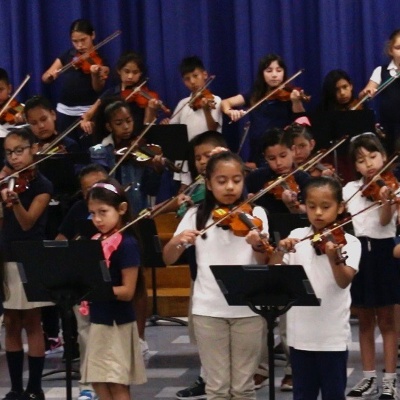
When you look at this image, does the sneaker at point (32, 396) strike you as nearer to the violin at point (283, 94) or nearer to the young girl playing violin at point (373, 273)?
the young girl playing violin at point (373, 273)

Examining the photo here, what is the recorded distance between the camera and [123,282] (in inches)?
205

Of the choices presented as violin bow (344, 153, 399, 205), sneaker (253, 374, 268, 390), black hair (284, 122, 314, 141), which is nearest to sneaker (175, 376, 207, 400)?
sneaker (253, 374, 268, 390)

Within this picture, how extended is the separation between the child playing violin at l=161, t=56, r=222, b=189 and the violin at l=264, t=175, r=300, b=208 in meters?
2.33

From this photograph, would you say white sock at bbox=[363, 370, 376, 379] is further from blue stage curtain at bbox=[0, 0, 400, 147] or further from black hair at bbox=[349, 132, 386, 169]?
blue stage curtain at bbox=[0, 0, 400, 147]

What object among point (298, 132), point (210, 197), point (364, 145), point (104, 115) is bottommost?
point (210, 197)

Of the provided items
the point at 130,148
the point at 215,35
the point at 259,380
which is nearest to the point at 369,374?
the point at 259,380

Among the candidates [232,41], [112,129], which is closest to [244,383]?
[112,129]

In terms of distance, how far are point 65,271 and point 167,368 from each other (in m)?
1.97

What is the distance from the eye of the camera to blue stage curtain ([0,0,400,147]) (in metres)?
9.38

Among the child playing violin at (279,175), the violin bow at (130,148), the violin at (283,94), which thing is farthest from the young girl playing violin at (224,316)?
the violin at (283,94)

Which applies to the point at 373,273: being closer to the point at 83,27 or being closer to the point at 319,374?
the point at 319,374

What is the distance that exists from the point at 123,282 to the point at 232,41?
485 cm

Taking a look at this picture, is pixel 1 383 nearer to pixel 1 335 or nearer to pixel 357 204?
pixel 1 335

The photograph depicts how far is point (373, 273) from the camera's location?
6.14 meters
